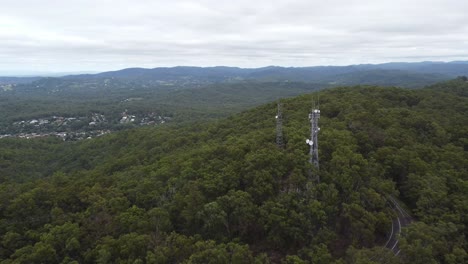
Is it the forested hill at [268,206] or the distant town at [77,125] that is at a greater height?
the forested hill at [268,206]

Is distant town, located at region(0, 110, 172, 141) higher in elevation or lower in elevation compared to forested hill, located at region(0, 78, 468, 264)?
lower

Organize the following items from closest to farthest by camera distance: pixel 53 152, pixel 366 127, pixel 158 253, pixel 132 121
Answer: pixel 158 253 < pixel 366 127 < pixel 53 152 < pixel 132 121

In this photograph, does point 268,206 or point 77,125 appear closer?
point 268,206

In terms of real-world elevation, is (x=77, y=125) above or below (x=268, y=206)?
below

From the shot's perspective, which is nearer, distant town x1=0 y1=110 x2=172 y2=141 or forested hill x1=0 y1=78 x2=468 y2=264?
forested hill x1=0 y1=78 x2=468 y2=264

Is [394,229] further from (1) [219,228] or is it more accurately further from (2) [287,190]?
(1) [219,228]

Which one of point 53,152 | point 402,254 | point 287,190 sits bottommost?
point 53,152

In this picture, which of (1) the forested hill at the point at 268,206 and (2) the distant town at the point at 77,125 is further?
(2) the distant town at the point at 77,125

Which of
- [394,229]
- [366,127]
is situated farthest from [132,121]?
[394,229]
